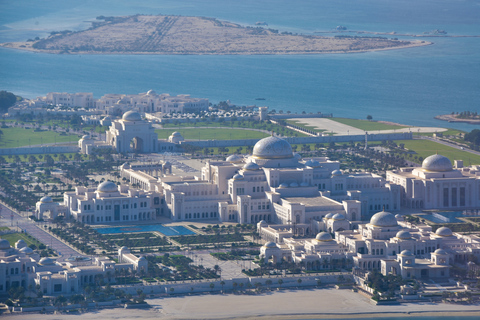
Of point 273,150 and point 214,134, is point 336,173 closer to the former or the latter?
point 273,150

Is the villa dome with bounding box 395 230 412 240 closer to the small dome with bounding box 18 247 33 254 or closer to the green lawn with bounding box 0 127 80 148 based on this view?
the small dome with bounding box 18 247 33 254

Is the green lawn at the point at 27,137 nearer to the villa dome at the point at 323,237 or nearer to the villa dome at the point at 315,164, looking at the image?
the villa dome at the point at 315,164

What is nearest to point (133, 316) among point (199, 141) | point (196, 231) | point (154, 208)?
point (196, 231)

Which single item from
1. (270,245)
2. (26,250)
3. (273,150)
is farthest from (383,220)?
(26,250)

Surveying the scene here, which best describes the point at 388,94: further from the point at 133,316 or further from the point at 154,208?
the point at 133,316

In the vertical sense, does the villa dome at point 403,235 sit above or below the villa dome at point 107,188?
below

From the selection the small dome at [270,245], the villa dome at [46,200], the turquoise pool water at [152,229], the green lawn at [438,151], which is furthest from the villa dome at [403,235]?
the green lawn at [438,151]
